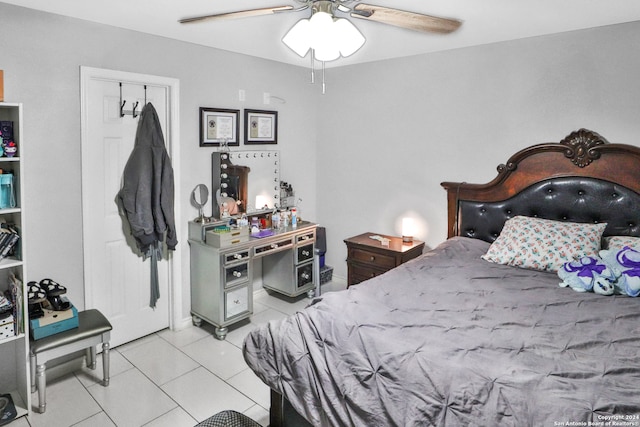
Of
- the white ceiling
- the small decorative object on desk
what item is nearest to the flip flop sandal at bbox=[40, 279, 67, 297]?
the small decorative object on desk

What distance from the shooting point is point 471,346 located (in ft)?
5.57

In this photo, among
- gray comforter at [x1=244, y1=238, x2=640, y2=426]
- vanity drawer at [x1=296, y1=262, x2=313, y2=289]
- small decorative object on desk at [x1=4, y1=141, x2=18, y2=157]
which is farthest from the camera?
vanity drawer at [x1=296, y1=262, x2=313, y2=289]

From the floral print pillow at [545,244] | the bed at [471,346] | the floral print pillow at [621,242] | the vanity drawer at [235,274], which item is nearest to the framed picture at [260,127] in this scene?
the vanity drawer at [235,274]

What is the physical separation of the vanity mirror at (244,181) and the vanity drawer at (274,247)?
419mm

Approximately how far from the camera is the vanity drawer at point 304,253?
4045 millimetres

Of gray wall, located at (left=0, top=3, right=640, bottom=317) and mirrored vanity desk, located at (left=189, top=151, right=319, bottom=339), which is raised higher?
gray wall, located at (left=0, top=3, right=640, bottom=317)

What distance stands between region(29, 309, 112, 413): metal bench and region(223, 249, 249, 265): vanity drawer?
37.8 inches

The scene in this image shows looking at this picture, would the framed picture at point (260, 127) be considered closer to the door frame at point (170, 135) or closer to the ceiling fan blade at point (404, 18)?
the door frame at point (170, 135)

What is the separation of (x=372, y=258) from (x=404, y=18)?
223 cm

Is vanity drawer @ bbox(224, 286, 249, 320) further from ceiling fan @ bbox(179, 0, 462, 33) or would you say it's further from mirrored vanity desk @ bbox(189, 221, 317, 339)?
ceiling fan @ bbox(179, 0, 462, 33)

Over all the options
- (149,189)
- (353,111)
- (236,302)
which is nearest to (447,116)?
(353,111)

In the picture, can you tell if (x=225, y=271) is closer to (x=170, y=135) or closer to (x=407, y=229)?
(x=170, y=135)

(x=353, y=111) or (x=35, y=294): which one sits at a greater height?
(x=353, y=111)

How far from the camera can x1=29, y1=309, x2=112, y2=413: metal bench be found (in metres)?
2.43
